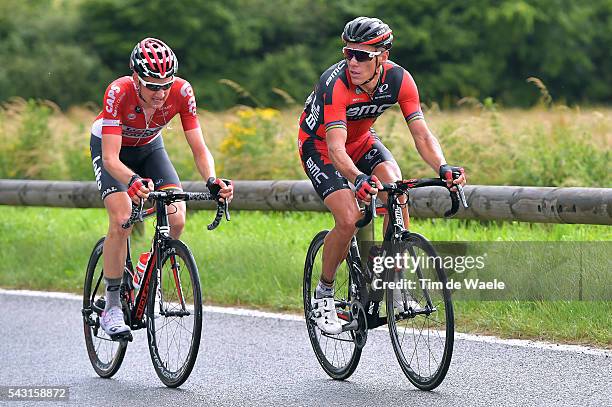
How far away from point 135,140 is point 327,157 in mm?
1270

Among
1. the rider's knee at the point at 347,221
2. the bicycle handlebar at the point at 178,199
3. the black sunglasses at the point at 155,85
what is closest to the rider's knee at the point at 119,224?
the bicycle handlebar at the point at 178,199

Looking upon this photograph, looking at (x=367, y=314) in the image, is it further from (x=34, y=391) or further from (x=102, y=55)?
(x=102, y=55)

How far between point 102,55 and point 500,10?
2002cm

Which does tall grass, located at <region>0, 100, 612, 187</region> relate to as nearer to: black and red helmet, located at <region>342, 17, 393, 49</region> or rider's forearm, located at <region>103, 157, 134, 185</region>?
black and red helmet, located at <region>342, 17, 393, 49</region>

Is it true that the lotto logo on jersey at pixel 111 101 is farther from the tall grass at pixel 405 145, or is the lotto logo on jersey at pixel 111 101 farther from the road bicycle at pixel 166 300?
the tall grass at pixel 405 145

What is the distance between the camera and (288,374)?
7.31m

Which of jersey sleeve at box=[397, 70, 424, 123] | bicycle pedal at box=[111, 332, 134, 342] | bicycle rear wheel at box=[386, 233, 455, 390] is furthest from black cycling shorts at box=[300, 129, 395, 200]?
bicycle pedal at box=[111, 332, 134, 342]

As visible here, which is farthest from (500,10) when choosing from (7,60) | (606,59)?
(7,60)

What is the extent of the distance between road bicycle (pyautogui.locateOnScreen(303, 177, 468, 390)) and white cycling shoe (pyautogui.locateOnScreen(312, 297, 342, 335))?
0.12 ft

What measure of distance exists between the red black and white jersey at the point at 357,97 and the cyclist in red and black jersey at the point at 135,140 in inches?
31.4

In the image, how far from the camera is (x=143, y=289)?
7.22 m

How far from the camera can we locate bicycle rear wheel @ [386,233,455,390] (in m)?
6.32

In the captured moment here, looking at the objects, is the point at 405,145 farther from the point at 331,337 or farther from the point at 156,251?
the point at 156,251

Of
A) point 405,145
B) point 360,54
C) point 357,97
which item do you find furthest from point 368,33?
point 405,145
